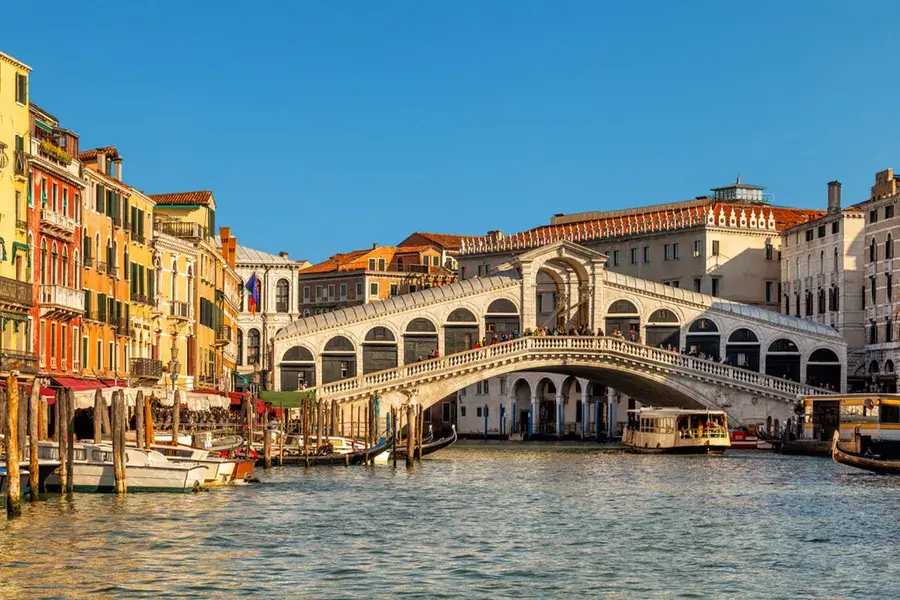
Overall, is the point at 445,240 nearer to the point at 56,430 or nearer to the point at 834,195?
the point at 834,195

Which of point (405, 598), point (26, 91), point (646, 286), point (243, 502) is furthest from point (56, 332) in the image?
point (646, 286)

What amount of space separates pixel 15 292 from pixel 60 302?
2484 millimetres

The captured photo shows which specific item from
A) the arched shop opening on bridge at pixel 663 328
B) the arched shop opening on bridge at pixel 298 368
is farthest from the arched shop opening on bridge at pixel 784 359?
the arched shop opening on bridge at pixel 298 368

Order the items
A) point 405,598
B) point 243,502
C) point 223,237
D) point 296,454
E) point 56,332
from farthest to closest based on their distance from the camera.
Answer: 1. point 223,237
2. point 296,454
3. point 56,332
4. point 243,502
5. point 405,598

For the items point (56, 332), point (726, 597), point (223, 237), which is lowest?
point (726, 597)

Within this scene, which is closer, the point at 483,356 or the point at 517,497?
the point at 517,497

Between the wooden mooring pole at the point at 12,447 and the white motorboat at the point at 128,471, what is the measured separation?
466 centimetres

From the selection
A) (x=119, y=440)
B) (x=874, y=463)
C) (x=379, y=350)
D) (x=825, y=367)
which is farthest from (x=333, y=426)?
(x=119, y=440)

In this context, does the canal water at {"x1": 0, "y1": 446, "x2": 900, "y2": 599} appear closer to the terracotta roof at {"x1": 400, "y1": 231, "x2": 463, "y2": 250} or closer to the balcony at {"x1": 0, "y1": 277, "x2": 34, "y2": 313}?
the balcony at {"x1": 0, "y1": 277, "x2": 34, "y2": 313}

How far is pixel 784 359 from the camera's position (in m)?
70.6

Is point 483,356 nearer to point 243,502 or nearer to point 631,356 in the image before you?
point 631,356

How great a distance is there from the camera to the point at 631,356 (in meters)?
65.7

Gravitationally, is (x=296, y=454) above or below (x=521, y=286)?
below

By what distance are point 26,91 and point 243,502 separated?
10861mm
